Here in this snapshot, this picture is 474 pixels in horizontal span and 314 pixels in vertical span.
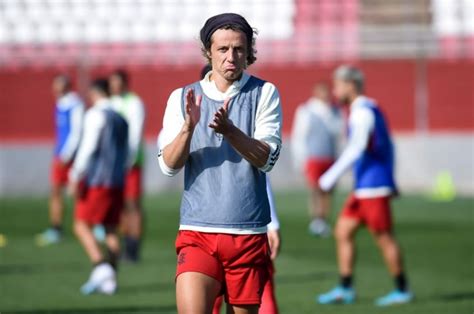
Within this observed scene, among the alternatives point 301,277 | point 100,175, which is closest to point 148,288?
point 100,175

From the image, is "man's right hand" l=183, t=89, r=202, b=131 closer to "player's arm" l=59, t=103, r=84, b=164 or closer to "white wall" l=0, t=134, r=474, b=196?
"player's arm" l=59, t=103, r=84, b=164

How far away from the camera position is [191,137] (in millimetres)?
5859

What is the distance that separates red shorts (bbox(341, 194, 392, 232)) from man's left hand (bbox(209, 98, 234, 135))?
5.66 m

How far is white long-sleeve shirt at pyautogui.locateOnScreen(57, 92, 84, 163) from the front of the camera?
17016mm

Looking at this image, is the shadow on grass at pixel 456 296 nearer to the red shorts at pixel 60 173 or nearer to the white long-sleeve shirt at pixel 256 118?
the white long-sleeve shirt at pixel 256 118

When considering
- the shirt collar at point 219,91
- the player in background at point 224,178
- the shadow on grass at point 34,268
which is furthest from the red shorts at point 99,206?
the shirt collar at point 219,91

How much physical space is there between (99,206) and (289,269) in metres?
2.60

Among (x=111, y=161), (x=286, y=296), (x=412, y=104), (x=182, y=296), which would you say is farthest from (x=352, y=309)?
(x=412, y=104)

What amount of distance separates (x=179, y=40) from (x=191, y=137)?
2197 cm

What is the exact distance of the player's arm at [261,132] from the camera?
18.6 ft

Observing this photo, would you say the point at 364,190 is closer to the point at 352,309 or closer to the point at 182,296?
the point at 352,309

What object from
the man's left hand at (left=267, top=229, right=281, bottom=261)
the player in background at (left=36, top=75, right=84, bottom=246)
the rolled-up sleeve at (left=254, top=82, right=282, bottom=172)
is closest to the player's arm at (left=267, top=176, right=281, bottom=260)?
the man's left hand at (left=267, top=229, right=281, bottom=261)

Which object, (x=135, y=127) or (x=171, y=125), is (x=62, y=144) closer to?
(x=135, y=127)

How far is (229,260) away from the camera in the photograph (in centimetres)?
612
